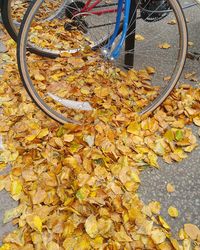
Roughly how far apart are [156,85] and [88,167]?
3.79 ft

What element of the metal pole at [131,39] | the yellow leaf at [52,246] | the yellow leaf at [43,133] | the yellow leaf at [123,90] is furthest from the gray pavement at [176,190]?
the metal pole at [131,39]

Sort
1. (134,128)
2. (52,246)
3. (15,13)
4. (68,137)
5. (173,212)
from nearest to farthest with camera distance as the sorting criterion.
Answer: (52,246)
(173,212)
(68,137)
(134,128)
(15,13)

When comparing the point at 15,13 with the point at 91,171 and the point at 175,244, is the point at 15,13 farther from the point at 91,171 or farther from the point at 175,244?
the point at 175,244

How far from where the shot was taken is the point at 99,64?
9.84ft

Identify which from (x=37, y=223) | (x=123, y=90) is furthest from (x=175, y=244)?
(x=123, y=90)

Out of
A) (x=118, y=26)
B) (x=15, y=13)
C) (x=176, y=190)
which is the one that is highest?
(x=118, y=26)

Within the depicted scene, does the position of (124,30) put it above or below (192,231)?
above

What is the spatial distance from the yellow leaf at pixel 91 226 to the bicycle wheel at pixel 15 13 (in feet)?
5.96

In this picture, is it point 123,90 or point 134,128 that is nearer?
point 134,128

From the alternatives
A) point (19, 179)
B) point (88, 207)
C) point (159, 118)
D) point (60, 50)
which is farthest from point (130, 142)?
point (60, 50)

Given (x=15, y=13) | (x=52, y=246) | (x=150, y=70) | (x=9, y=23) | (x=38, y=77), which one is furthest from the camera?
(x=15, y=13)

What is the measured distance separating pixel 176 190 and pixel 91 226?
2.22ft

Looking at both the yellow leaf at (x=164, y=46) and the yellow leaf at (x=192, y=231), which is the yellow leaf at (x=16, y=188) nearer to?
the yellow leaf at (x=192, y=231)

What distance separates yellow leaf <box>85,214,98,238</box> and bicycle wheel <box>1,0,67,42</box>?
71.5 inches
